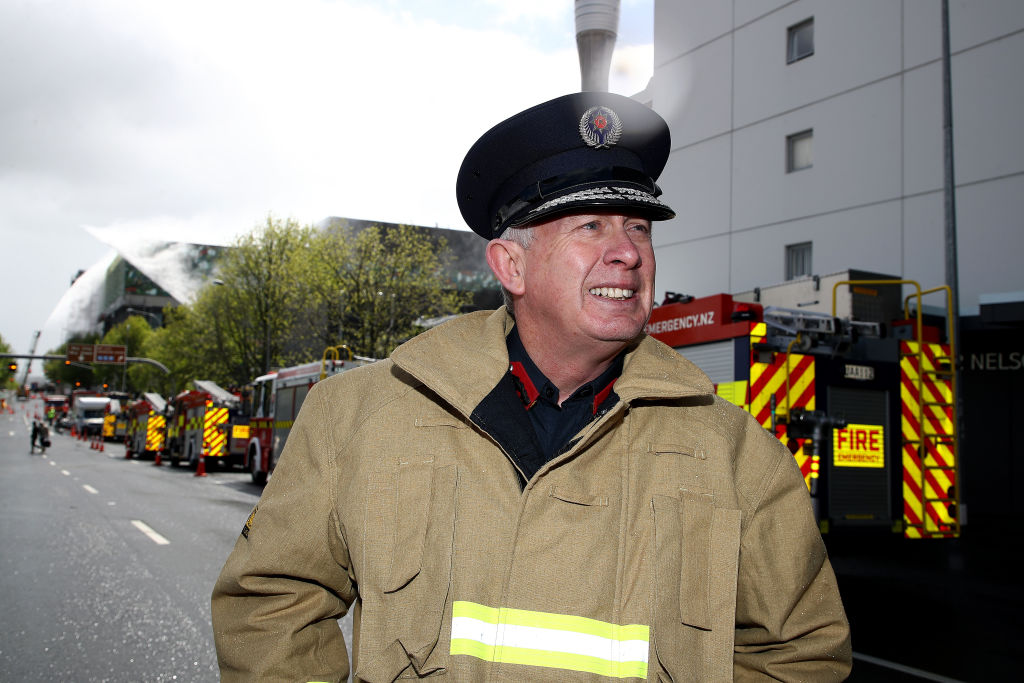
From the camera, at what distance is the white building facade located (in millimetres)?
17812

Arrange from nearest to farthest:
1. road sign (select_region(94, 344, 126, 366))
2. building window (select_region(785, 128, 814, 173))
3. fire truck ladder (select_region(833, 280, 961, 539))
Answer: fire truck ladder (select_region(833, 280, 961, 539)) < building window (select_region(785, 128, 814, 173)) < road sign (select_region(94, 344, 126, 366))

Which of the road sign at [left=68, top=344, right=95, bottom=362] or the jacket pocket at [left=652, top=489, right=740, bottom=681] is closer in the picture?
the jacket pocket at [left=652, top=489, right=740, bottom=681]

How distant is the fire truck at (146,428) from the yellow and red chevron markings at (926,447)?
30.9 meters

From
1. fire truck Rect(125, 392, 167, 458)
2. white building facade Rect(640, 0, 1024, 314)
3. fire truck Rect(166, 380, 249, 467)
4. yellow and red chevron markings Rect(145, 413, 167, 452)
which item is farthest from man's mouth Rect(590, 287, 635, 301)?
yellow and red chevron markings Rect(145, 413, 167, 452)

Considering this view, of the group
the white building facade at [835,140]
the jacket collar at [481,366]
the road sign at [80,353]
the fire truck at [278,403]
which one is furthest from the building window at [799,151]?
the road sign at [80,353]

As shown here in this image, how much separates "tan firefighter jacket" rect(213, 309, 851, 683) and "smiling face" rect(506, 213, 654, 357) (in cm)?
13

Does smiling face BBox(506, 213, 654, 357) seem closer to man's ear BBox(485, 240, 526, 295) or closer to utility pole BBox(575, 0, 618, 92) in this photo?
man's ear BBox(485, 240, 526, 295)

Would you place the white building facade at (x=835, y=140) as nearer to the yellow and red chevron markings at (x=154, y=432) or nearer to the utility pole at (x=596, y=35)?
the utility pole at (x=596, y=35)

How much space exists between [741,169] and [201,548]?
17637mm

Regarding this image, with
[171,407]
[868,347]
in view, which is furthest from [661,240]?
[171,407]

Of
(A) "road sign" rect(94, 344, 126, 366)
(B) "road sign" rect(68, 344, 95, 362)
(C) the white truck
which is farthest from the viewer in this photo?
(C) the white truck

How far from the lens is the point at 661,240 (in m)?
25.6

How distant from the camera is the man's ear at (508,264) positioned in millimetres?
2338

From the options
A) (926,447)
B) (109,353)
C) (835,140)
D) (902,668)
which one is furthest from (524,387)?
(109,353)
